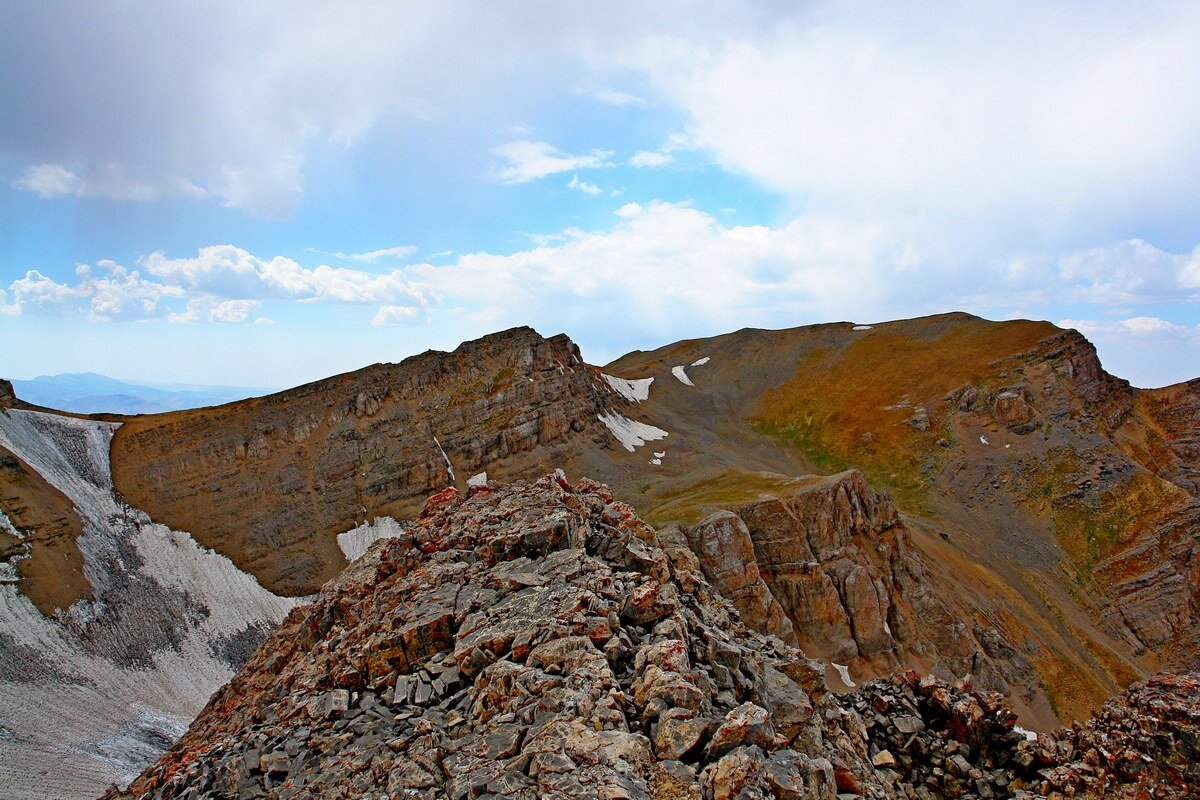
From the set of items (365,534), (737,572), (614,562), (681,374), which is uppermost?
(681,374)

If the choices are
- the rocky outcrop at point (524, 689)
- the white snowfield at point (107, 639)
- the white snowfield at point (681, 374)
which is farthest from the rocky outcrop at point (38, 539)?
the white snowfield at point (681, 374)

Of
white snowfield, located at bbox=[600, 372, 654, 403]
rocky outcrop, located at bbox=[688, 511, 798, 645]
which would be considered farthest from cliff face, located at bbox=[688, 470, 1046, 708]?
white snowfield, located at bbox=[600, 372, 654, 403]

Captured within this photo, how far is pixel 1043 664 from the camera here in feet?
167

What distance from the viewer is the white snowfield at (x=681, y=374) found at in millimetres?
133250

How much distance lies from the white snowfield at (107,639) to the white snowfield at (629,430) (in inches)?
1776

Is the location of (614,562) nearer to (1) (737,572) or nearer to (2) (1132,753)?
(2) (1132,753)

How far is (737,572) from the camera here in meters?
47.2

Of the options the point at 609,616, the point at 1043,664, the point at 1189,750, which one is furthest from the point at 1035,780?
the point at 1043,664

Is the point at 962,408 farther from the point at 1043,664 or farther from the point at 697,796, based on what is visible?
the point at 697,796

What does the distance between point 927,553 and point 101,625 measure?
241 ft

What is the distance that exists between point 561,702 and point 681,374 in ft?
418

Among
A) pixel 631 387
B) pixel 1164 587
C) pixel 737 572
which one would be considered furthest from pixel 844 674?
pixel 631 387

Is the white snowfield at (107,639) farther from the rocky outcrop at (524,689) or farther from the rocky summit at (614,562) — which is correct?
the rocky outcrop at (524,689)

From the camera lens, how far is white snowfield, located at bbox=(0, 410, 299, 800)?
41844 millimetres
